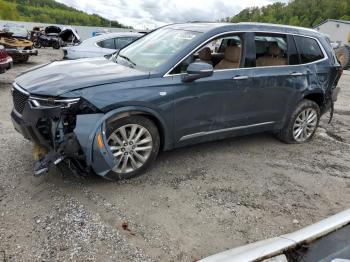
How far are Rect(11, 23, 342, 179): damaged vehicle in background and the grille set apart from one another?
1 centimetres

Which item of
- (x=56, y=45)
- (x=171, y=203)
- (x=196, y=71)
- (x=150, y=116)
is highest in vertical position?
(x=196, y=71)

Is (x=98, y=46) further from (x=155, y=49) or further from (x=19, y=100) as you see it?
(x=19, y=100)

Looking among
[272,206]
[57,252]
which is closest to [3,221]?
[57,252]

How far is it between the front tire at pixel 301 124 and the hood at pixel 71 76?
2.76 meters

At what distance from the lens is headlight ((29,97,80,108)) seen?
12.0 feet

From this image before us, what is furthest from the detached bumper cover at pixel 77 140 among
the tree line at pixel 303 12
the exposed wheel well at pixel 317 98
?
the tree line at pixel 303 12

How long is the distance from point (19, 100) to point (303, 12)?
8794cm

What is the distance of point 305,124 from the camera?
5.98 meters

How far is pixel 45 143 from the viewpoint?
3846 mm

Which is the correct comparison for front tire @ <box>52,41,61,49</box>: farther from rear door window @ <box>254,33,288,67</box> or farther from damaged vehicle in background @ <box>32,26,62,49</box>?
rear door window @ <box>254,33,288,67</box>

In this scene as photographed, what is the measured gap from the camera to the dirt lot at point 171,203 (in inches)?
120

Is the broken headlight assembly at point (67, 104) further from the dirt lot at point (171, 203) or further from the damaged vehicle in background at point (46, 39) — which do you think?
the damaged vehicle in background at point (46, 39)

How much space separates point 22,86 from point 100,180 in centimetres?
139

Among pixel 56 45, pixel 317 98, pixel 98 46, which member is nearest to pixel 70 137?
pixel 317 98
